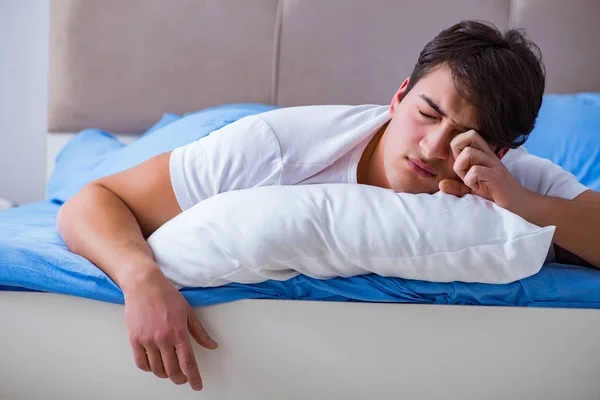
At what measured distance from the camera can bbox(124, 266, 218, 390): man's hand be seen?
917 mm

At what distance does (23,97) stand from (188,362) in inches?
67.1

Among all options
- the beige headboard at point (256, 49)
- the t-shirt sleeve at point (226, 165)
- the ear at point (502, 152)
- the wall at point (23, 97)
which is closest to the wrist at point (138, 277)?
the t-shirt sleeve at point (226, 165)

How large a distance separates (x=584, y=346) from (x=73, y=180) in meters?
1.28

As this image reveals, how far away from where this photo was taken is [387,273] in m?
1.00

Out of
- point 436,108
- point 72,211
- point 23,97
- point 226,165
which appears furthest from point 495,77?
point 23,97

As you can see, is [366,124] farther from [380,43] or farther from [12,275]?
[380,43]

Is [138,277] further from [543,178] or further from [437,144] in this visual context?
[543,178]

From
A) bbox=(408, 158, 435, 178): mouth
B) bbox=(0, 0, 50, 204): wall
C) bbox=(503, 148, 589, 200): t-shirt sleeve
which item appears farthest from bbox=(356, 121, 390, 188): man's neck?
bbox=(0, 0, 50, 204): wall

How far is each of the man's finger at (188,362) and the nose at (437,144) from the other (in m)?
0.49

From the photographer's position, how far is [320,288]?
1002mm

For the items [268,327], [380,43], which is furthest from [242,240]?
[380,43]

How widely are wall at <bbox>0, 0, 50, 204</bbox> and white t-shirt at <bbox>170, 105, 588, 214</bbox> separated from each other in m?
1.35

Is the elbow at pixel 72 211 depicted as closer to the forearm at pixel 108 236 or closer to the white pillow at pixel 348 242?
the forearm at pixel 108 236

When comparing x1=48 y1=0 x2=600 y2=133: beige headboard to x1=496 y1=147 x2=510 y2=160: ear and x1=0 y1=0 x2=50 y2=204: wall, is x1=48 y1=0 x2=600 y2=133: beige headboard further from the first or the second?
x1=496 y1=147 x2=510 y2=160: ear
